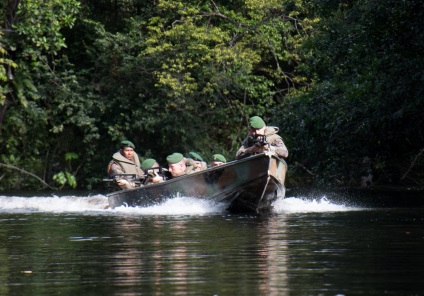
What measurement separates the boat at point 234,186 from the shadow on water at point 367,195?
4771 millimetres

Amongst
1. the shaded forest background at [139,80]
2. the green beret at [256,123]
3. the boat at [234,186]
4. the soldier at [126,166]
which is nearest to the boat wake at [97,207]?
the boat at [234,186]

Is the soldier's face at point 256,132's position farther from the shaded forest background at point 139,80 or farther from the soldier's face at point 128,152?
the shaded forest background at point 139,80

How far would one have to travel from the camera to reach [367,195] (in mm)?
32625

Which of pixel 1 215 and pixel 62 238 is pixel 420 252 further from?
pixel 1 215

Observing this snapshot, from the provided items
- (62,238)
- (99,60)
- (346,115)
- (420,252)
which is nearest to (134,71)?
(99,60)

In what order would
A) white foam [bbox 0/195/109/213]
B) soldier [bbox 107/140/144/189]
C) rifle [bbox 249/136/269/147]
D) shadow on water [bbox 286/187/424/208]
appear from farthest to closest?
1. shadow on water [bbox 286/187/424/208]
2. white foam [bbox 0/195/109/213]
3. soldier [bbox 107/140/144/189]
4. rifle [bbox 249/136/269/147]

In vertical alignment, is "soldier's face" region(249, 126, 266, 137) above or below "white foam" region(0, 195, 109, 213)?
above

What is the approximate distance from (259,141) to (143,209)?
9.38 feet

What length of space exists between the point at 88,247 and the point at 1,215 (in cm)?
923

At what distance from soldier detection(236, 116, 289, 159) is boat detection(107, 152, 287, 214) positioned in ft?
0.79

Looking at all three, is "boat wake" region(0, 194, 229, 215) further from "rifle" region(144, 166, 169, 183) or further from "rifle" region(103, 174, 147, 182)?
"rifle" region(144, 166, 169, 183)

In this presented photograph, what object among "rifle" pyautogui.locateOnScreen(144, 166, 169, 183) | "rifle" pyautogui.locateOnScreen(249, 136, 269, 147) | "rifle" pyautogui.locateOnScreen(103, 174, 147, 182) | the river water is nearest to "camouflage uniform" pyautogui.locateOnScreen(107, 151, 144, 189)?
"rifle" pyautogui.locateOnScreen(103, 174, 147, 182)

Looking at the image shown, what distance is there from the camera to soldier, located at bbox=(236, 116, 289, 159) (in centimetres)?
2147

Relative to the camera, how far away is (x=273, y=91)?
38.3m
